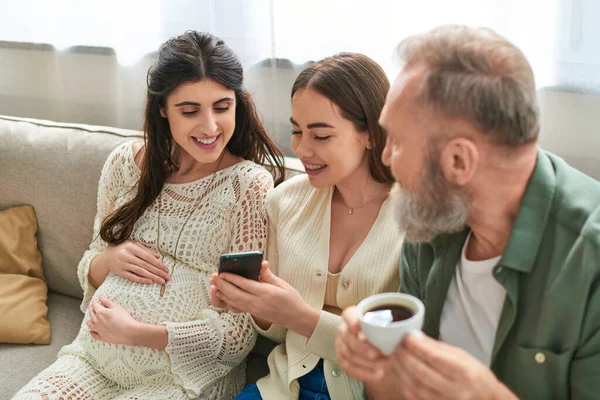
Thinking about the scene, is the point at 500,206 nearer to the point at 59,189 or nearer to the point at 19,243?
the point at 59,189

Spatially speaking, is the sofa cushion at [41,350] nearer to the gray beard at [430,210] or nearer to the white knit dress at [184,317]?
the white knit dress at [184,317]

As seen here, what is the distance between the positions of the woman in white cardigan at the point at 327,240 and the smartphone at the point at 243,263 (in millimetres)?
23

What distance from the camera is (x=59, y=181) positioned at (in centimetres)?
247

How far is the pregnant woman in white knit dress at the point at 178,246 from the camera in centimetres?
192

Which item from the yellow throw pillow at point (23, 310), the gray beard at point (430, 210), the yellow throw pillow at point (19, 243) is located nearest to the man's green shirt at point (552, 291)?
the gray beard at point (430, 210)

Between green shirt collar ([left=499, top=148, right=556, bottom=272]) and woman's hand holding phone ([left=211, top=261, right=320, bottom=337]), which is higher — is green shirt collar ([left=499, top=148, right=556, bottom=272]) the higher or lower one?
the higher one

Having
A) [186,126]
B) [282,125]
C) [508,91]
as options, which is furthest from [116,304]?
[508,91]

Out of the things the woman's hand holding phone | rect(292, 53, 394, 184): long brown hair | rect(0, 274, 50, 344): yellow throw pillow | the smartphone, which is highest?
rect(292, 53, 394, 184): long brown hair

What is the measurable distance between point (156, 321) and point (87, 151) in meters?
0.76

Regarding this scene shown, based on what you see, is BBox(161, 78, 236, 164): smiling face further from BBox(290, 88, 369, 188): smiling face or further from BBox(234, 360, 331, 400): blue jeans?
BBox(234, 360, 331, 400): blue jeans

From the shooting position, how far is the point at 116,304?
6.57 ft

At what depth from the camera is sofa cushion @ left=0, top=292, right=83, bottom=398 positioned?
2137mm

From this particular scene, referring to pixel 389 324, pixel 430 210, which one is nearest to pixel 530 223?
pixel 430 210

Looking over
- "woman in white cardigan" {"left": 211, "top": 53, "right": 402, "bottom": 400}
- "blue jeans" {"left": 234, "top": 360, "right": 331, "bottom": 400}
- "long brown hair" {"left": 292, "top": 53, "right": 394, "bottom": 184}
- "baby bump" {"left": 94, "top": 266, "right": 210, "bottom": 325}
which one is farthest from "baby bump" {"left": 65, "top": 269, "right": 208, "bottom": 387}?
"long brown hair" {"left": 292, "top": 53, "right": 394, "bottom": 184}
